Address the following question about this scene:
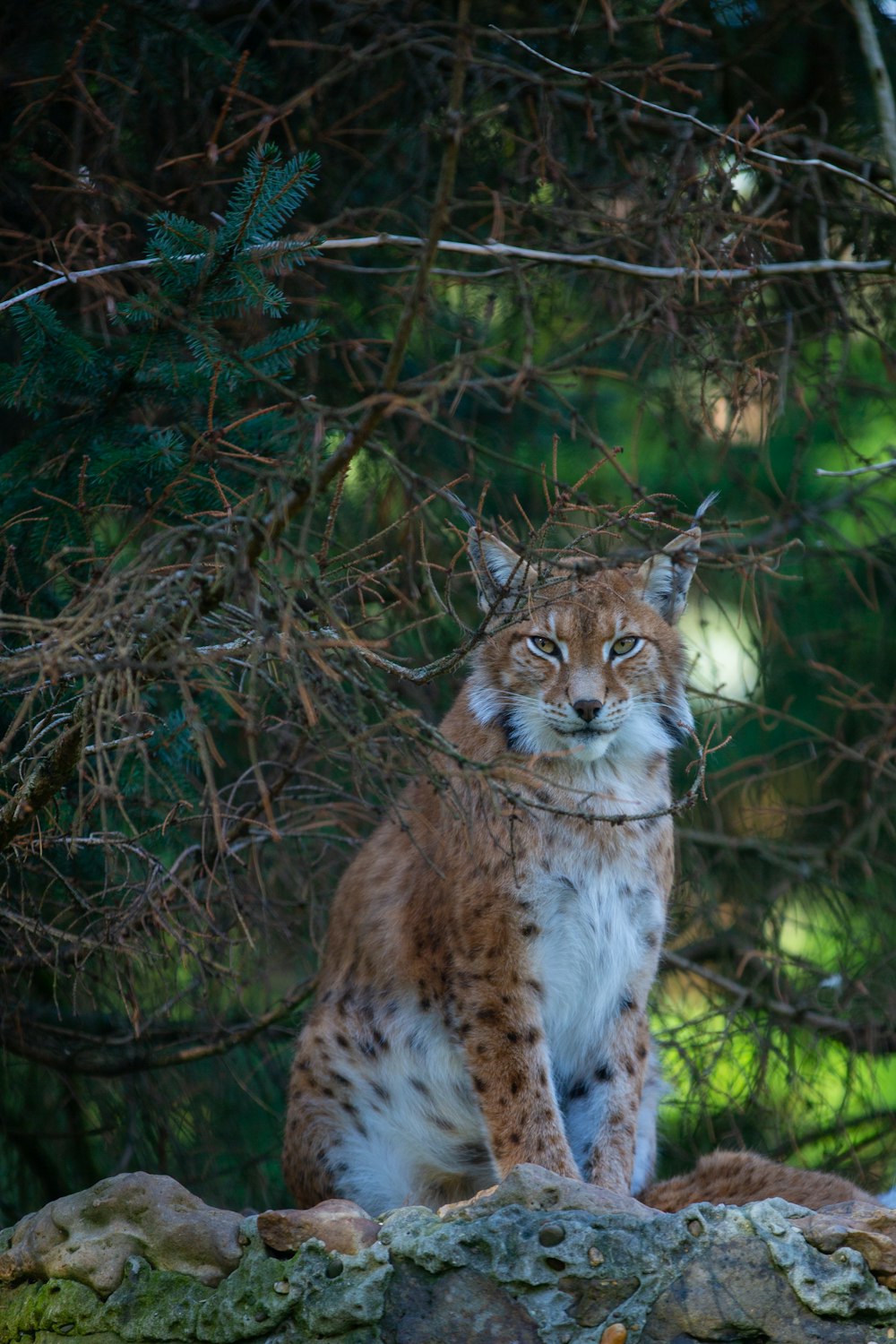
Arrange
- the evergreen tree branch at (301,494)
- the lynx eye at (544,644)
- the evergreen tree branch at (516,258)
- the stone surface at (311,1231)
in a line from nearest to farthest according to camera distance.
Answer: the evergreen tree branch at (301,494), the stone surface at (311,1231), the evergreen tree branch at (516,258), the lynx eye at (544,644)

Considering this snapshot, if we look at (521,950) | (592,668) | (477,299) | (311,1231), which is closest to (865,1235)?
(311,1231)

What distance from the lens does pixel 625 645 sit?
418 centimetres

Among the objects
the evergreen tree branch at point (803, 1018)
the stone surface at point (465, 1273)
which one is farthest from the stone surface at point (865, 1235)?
the evergreen tree branch at point (803, 1018)

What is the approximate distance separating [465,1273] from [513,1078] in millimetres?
895

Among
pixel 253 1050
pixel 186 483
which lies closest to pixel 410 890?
pixel 186 483

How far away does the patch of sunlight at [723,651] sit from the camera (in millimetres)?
5586

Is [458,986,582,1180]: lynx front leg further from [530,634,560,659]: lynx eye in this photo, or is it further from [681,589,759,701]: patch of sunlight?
[681,589,759,701]: patch of sunlight

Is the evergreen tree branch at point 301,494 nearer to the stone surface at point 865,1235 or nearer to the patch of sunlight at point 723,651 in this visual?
the stone surface at point 865,1235

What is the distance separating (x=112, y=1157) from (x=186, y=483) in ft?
8.68

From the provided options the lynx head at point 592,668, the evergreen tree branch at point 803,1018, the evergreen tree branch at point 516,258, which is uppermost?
the evergreen tree branch at point 516,258

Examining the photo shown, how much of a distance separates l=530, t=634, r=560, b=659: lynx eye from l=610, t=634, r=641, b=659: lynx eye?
0.16 metres

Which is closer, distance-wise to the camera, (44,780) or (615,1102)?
(44,780)

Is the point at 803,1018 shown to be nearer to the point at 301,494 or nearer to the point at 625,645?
the point at 625,645

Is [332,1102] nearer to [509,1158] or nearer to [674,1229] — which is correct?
[509,1158]
